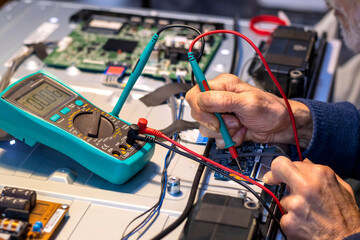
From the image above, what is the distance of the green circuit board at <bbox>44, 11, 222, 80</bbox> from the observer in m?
1.38

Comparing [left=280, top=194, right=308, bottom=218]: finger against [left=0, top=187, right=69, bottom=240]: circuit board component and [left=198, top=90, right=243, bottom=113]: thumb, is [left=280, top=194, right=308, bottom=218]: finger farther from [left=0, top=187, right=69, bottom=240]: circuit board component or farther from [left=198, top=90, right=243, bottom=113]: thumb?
[left=0, top=187, right=69, bottom=240]: circuit board component

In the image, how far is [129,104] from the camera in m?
1.25

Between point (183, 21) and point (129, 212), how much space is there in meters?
0.86

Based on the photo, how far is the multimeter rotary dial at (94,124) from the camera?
3.22 feet

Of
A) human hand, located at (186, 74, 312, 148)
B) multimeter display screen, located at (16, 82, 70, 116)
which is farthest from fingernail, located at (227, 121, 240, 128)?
multimeter display screen, located at (16, 82, 70, 116)

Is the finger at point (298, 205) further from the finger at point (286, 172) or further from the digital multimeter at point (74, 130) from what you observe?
the digital multimeter at point (74, 130)

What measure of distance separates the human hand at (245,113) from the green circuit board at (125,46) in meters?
0.27

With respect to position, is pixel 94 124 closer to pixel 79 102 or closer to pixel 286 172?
pixel 79 102

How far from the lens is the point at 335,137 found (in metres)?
1.16

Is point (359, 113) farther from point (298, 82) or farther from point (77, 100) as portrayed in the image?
point (77, 100)

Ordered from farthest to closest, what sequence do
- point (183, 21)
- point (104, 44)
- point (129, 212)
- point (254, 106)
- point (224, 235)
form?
point (183, 21) → point (104, 44) → point (254, 106) → point (129, 212) → point (224, 235)

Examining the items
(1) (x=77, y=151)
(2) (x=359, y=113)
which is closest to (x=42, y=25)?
(1) (x=77, y=151)

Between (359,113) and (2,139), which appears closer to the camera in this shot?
(2,139)

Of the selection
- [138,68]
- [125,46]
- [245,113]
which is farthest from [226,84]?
[125,46]
